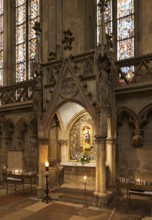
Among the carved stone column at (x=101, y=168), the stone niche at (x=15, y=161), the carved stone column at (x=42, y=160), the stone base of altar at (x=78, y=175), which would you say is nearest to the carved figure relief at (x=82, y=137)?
the stone base of altar at (x=78, y=175)

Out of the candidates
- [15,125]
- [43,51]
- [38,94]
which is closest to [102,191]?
[38,94]

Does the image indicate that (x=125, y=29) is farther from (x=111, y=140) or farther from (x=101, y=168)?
(x=101, y=168)

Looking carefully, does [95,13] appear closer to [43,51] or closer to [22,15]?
Result: [43,51]

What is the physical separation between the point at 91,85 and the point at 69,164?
2927mm

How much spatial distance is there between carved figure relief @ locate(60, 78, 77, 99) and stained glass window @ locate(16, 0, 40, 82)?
17.4ft

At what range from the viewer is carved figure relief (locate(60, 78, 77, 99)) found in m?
7.25

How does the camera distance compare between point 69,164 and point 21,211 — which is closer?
point 21,211

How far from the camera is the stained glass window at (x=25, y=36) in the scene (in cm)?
1234

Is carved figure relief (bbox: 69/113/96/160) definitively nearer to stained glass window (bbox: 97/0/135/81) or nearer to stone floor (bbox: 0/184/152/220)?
stone floor (bbox: 0/184/152/220)

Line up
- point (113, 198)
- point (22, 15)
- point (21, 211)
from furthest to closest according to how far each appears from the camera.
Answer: point (22, 15), point (113, 198), point (21, 211)

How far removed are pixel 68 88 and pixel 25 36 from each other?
6567 mm

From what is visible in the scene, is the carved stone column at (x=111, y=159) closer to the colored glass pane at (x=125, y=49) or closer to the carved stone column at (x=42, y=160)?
the carved stone column at (x=42, y=160)

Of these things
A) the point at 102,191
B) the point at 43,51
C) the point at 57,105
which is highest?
the point at 43,51

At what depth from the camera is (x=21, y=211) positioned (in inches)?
248
